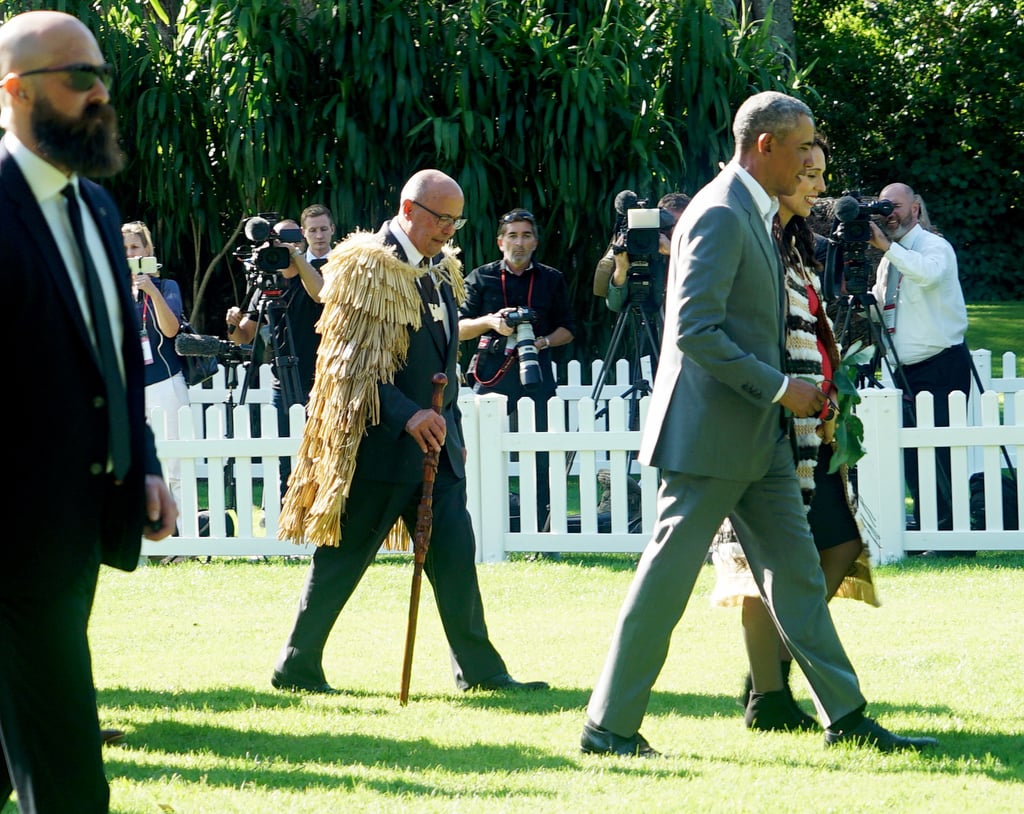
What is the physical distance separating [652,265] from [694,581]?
200 inches

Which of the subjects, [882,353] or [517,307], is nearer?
[882,353]

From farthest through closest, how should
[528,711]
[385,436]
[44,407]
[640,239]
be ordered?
1. [640,239]
2. [385,436]
3. [528,711]
4. [44,407]

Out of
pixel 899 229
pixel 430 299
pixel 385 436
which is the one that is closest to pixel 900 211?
pixel 899 229

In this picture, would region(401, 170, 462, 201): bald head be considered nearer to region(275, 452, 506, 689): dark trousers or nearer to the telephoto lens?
region(275, 452, 506, 689): dark trousers

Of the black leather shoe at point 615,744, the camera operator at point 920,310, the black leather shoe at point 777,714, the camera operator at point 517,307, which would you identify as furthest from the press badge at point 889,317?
the black leather shoe at point 615,744

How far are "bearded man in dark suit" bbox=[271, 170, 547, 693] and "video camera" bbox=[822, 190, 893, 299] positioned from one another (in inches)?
133

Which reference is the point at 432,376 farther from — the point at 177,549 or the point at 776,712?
the point at 177,549

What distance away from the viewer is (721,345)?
4.29 meters

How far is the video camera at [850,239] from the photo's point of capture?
27.9ft

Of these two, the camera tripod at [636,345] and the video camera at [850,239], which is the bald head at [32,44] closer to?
the video camera at [850,239]

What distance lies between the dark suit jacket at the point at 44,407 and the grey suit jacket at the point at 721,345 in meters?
1.86

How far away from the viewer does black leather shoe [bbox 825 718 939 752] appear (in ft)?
14.9

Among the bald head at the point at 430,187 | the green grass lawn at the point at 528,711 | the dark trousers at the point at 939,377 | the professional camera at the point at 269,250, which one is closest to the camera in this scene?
the green grass lawn at the point at 528,711

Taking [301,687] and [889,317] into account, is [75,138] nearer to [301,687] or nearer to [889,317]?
[301,687]
